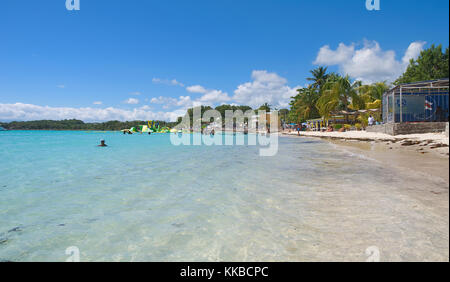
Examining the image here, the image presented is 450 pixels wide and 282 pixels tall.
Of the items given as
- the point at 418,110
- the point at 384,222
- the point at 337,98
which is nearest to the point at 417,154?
the point at 384,222

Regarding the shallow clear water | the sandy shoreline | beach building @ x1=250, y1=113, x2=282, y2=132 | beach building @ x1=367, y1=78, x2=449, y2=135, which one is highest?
beach building @ x1=250, y1=113, x2=282, y2=132

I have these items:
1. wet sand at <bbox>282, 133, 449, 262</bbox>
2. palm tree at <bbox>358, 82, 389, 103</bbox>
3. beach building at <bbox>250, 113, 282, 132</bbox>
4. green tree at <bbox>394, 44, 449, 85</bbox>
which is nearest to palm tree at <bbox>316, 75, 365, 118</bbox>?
palm tree at <bbox>358, 82, 389, 103</bbox>

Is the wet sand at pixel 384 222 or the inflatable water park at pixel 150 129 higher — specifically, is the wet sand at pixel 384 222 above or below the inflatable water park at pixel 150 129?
below

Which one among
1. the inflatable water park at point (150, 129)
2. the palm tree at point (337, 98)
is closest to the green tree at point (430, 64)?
the palm tree at point (337, 98)

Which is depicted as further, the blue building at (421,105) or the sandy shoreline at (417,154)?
the blue building at (421,105)

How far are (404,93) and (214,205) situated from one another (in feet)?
65.1

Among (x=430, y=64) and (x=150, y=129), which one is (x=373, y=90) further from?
(x=150, y=129)

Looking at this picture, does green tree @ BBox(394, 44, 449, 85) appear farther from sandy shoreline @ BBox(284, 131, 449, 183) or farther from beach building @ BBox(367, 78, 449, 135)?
sandy shoreline @ BBox(284, 131, 449, 183)

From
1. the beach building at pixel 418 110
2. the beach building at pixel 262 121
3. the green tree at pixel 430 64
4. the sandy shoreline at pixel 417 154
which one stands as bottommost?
the sandy shoreline at pixel 417 154

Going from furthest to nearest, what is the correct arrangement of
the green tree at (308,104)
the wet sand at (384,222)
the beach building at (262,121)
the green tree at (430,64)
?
the beach building at (262,121)
the green tree at (308,104)
the green tree at (430,64)
the wet sand at (384,222)

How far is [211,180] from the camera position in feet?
22.4

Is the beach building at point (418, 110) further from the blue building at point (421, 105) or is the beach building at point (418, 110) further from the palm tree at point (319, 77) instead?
the palm tree at point (319, 77)
